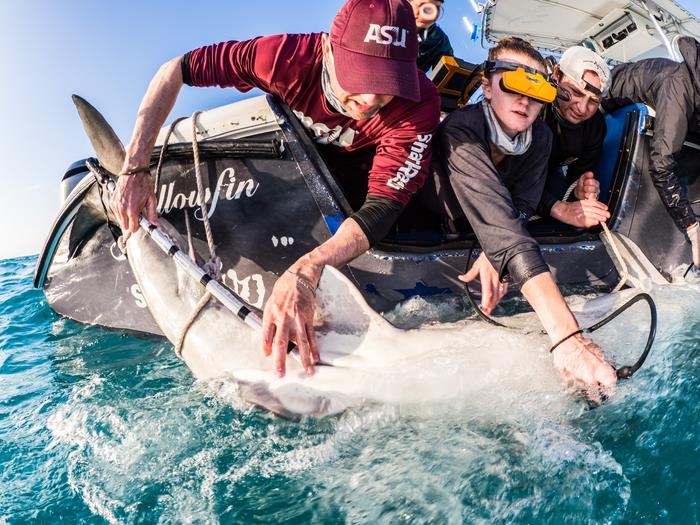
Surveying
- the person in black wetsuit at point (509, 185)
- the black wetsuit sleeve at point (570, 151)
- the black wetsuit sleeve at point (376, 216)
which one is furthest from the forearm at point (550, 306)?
the black wetsuit sleeve at point (570, 151)

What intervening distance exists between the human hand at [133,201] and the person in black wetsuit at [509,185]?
149cm

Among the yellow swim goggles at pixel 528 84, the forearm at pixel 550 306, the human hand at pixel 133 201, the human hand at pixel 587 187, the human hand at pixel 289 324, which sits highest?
the yellow swim goggles at pixel 528 84

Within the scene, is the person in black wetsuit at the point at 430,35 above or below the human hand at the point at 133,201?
above

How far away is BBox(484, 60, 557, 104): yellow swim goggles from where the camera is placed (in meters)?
2.33

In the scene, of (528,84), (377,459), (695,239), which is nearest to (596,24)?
(695,239)

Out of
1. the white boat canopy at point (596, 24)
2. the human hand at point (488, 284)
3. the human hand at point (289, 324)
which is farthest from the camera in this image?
the white boat canopy at point (596, 24)

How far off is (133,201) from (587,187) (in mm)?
2724

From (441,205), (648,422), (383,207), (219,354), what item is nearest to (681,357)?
(648,422)

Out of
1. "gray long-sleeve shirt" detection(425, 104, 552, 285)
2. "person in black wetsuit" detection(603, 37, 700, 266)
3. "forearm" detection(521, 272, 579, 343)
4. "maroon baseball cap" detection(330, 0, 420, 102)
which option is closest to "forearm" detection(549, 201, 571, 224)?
"gray long-sleeve shirt" detection(425, 104, 552, 285)

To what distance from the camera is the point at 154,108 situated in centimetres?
244

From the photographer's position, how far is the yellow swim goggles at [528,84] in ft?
7.64

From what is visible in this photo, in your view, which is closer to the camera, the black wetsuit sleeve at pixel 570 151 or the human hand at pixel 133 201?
the human hand at pixel 133 201

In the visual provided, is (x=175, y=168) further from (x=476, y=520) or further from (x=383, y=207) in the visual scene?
(x=476, y=520)

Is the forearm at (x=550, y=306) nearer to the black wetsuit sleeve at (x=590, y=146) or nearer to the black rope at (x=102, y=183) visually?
the black wetsuit sleeve at (x=590, y=146)
